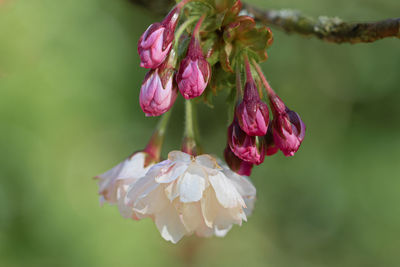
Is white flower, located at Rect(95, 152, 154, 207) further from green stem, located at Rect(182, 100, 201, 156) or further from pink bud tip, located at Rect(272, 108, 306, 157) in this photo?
pink bud tip, located at Rect(272, 108, 306, 157)

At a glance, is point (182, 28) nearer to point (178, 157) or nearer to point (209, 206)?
point (178, 157)

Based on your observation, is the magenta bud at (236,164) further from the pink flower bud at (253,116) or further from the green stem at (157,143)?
the green stem at (157,143)

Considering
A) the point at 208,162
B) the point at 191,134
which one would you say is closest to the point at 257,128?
the point at 208,162

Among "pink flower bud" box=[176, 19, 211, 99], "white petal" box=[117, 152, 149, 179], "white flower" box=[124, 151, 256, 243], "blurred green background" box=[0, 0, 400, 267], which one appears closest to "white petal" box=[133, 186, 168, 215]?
"white flower" box=[124, 151, 256, 243]

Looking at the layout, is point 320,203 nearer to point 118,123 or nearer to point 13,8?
point 118,123

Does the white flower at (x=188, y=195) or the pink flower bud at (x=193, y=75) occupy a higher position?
the pink flower bud at (x=193, y=75)

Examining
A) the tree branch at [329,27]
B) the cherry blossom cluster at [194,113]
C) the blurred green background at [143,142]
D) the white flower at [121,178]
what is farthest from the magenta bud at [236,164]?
the blurred green background at [143,142]
